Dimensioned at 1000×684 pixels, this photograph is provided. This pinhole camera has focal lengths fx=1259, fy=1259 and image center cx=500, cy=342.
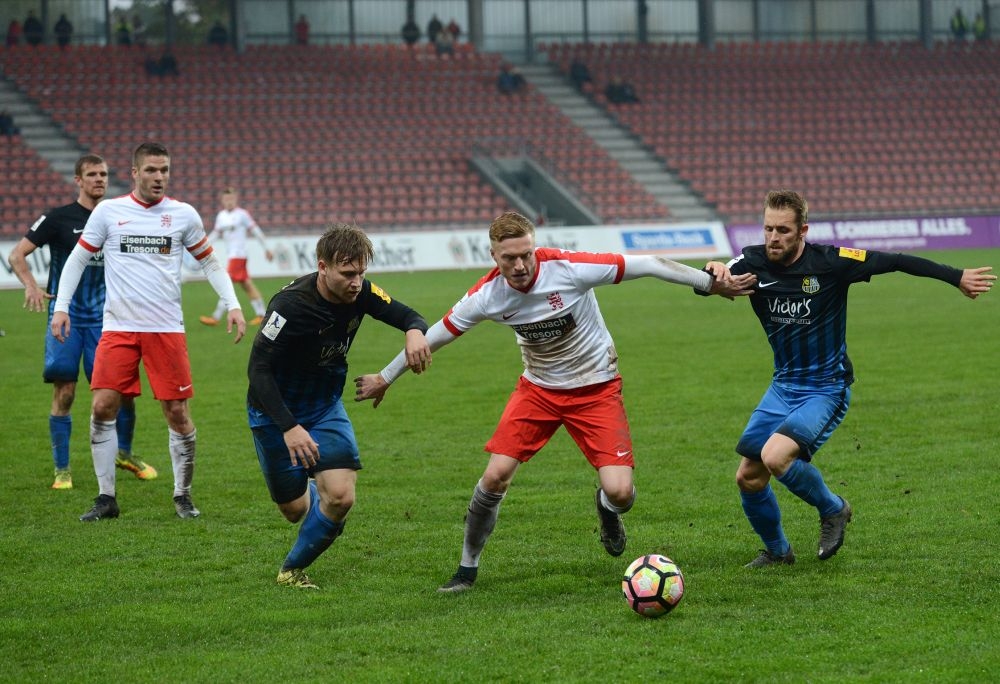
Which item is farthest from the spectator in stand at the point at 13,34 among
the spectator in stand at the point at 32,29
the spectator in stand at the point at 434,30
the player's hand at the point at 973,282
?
the player's hand at the point at 973,282

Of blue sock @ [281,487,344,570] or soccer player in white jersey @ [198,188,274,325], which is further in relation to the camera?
soccer player in white jersey @ [198,188,274,325]

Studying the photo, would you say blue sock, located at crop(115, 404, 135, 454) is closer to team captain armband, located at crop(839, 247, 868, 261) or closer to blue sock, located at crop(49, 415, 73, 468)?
blue sock, located at crop(49, 415, 73, 468)

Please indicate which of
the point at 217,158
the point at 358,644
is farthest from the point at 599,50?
the point at 358,644

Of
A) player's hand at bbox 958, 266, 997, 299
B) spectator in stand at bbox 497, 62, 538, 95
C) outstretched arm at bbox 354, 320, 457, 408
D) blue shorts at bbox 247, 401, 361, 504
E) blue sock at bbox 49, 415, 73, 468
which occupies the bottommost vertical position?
blue sock at bbox 49, 415, 73, 468

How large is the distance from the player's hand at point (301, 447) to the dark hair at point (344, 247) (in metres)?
0.81

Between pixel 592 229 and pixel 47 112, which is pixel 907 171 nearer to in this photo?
pixel 592 229

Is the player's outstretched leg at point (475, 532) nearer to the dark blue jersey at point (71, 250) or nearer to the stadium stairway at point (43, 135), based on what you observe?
the dark blue jersey at point (71, 250)

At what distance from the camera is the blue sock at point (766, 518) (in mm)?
6336

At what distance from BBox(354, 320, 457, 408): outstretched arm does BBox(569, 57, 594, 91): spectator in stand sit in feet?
118

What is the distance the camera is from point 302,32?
40406mm

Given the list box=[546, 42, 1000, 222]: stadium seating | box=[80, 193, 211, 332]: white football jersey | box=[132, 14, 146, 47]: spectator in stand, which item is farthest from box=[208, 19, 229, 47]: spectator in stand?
box=[80, 193, 211, 332]: white football jersey

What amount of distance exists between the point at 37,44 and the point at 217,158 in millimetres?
7804

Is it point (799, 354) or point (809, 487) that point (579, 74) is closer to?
point (799, 354)

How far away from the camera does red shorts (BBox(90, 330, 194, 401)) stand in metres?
7.93
